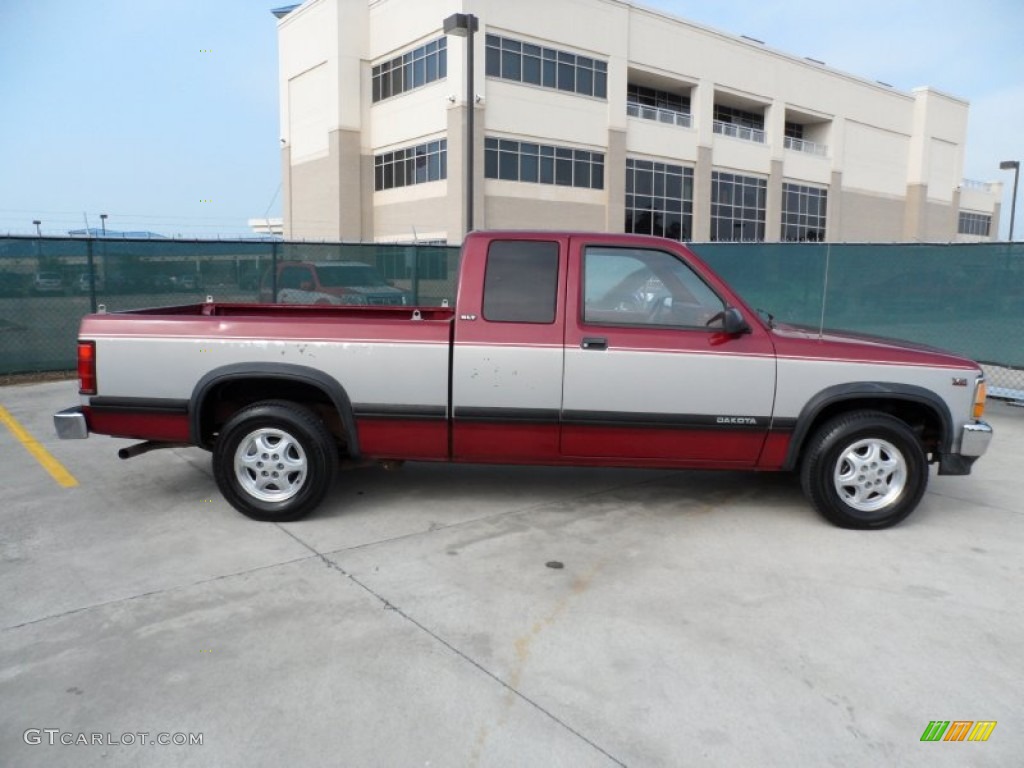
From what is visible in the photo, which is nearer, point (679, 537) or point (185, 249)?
point (679, 537)

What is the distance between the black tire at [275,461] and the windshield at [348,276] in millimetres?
9604

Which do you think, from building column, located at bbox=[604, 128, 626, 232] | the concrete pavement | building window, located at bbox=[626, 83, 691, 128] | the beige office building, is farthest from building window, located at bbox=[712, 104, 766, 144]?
the concrete pavement

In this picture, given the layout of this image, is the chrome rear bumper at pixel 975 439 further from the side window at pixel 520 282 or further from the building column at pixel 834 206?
the building column at pixel 834 206

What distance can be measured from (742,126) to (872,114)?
12914mm

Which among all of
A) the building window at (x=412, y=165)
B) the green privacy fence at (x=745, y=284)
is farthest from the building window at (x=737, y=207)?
the green privacy fence at (x=745, y=284)

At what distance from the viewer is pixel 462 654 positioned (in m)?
3.51

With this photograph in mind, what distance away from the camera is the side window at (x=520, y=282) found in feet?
16.6

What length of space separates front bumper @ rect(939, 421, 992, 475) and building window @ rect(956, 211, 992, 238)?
2671 inches

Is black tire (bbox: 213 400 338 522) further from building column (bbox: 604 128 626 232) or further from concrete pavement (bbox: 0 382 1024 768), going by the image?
building column (bbox: 604 128 626 232)

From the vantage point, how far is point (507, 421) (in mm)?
5094

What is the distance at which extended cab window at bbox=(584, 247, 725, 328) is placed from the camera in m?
5.10

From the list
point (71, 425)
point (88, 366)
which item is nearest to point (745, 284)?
point (88, 366)

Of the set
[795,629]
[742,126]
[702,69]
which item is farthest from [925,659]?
[742,126]

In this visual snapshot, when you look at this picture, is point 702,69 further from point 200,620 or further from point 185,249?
point 200,620
